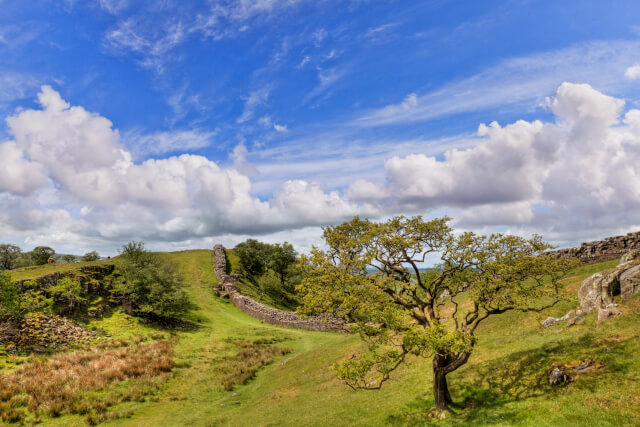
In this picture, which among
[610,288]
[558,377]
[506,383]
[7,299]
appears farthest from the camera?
[7,299]

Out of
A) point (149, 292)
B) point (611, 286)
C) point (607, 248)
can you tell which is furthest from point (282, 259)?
point (611, 286)

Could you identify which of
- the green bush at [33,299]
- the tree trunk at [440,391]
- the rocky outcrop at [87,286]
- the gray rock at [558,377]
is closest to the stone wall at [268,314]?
the rocky outcrop at [87,286]

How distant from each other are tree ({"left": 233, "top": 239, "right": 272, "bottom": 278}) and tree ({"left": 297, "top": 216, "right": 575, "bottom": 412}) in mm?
86561

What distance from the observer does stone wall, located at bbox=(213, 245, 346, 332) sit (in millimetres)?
61375

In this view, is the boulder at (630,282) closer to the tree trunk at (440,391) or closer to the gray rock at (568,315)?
the gray rock at (568,315)

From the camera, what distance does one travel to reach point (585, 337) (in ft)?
68.0

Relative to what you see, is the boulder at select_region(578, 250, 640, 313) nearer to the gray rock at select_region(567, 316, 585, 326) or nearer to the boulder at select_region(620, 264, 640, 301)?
the boulder at select_region(620, 264, 640, 301)

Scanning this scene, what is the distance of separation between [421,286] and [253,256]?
93.2m

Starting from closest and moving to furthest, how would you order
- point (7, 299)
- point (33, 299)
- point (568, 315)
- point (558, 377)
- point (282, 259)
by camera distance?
point (558, 377) → point (568, 315) → point (7, 299) → point (33, 299) → point (282, 259)

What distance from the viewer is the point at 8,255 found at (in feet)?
413

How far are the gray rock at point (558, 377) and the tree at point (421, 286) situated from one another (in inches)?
133

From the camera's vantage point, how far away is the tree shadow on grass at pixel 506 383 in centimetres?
1684

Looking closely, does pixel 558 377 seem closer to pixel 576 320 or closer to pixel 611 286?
pixel 576 320

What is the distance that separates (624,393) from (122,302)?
A: 6927 cm
